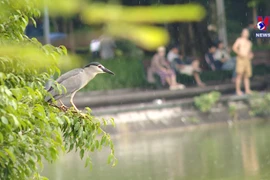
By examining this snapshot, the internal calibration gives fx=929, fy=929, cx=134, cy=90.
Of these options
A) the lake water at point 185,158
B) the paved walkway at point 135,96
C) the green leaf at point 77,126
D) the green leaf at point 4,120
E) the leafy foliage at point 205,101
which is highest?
the green leaf at point 4,120

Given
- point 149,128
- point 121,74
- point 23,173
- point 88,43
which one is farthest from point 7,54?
point 121,74

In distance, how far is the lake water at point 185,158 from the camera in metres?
12.7

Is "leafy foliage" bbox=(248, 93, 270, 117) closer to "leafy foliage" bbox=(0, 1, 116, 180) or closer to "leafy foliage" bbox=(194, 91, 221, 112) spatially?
"leafy foliage" bbox=(194, 91, 221, 112)

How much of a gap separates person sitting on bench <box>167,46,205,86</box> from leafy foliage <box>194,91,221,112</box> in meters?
1.93

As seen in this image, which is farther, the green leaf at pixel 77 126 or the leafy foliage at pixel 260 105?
the leafy foliage at pixel 260 105

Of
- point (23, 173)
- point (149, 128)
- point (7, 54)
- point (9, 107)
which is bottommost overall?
point (149, 128)

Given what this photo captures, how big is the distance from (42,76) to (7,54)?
7.76 ft

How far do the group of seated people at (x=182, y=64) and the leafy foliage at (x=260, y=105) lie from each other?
224cm

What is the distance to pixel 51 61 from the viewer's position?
135 inches

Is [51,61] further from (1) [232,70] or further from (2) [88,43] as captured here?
(1) [232,70]

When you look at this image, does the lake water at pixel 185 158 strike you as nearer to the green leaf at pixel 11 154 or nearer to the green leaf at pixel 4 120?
the green leaf at pixel 11 154

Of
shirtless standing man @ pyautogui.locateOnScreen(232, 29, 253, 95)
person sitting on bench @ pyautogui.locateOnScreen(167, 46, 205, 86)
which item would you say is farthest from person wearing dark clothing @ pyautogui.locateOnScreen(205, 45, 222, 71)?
shirtless standing man @ pyautogui.locateOnScreen(232, 29, 253, 95)

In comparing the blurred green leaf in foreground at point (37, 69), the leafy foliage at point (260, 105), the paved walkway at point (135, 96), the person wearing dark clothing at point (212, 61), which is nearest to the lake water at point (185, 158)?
the leafy foliage at point (260, 105)

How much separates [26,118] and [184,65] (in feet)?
57.6
